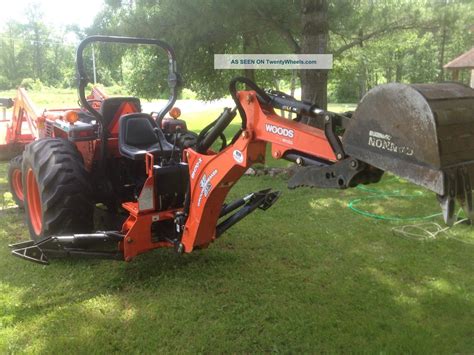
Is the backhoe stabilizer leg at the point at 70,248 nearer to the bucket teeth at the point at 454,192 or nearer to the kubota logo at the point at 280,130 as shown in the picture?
the kubota logo at the point at 280,130

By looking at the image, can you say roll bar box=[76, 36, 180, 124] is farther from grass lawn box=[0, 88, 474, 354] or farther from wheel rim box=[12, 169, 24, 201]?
wheel rim box=[12, 169, 24, 201]

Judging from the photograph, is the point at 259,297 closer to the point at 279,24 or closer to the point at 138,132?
the point at 138,132

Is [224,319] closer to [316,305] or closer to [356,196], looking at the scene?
[316,305]

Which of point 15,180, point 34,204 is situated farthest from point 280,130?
point 15,180

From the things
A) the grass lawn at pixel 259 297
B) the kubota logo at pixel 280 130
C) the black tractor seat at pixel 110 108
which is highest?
the black tractor seat at pixel 110 108

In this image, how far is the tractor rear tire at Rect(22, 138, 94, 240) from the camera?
12.2 ft

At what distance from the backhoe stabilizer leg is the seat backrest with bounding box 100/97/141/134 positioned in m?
1.08

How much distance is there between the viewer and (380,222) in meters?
5.26

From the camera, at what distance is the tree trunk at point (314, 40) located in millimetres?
7098

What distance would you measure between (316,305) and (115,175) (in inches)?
84.5

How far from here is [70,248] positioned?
3592 mm

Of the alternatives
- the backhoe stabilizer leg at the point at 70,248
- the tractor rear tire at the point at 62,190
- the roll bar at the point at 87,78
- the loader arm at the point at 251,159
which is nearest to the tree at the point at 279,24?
the roll bar at the point at 87,78

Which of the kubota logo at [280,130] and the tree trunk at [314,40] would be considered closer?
the kubota logo at [280,130]

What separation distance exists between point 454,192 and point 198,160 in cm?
189
